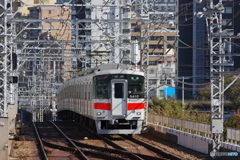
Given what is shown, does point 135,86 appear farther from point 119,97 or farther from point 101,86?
point 101,86

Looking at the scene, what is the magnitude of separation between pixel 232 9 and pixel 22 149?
5667 cm

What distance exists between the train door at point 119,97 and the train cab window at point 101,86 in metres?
0.22

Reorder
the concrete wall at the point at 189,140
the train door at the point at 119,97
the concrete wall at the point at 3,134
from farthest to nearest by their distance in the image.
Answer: the train door at the point at 119,97 < the concrete wall at the point at 189,140 < the concrete wall at the point at 3,134

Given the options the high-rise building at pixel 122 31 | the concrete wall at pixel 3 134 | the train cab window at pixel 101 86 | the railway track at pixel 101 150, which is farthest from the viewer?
the high-rise building at pixel 122 31

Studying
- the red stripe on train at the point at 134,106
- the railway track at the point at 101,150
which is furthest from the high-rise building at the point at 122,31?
the railway track at the point at 101,150

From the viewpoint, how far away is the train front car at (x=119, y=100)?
19.5 m

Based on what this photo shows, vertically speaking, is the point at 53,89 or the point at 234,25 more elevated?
the point at 234,25

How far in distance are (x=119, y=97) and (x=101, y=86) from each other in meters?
0.77

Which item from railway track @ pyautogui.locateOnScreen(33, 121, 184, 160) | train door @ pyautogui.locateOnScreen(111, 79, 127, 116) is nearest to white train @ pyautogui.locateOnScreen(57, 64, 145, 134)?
train door @ pyautogui.locateOnScreen(111, 79, 127, 116)

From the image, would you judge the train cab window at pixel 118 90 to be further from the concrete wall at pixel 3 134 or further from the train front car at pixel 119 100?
the concrete wall at pixel 3 134

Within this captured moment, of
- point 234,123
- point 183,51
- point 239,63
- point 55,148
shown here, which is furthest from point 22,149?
point 183,51

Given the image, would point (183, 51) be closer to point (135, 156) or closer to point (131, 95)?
point (131, 95)

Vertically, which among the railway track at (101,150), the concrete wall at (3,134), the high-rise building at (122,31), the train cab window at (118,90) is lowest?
the railway track at (101,150)

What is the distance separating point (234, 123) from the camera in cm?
1742
